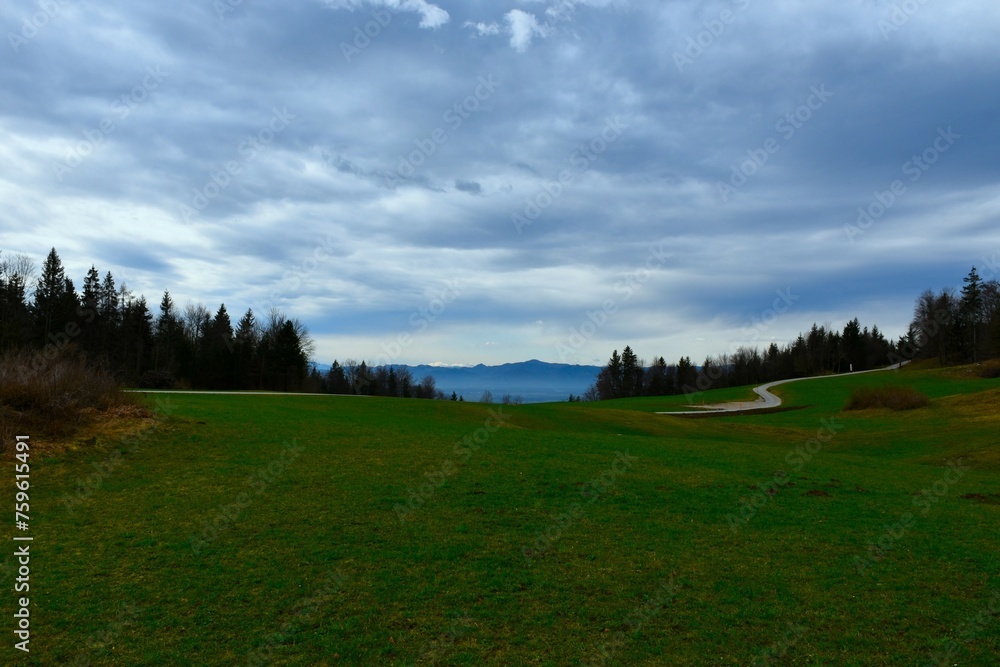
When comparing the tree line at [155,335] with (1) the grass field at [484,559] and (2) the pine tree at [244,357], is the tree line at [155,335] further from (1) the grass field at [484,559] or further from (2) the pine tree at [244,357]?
(1) the grass field at [484,559]

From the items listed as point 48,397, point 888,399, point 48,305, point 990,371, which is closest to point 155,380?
point 48,305

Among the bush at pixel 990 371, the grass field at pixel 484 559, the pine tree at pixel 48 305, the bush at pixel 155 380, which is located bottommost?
the grass field at pixel 484 559

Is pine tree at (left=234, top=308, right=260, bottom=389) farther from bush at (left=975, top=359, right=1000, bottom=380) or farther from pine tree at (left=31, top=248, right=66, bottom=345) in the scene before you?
bush at (left=975, top=359, right=1000, bottom=380)

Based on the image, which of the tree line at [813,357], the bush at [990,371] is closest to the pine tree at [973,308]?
the tree line at [813,357]

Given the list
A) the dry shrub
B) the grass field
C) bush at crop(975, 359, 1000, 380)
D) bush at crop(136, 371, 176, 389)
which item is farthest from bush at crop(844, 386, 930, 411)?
bush at crop(136, 371, 176, 389)

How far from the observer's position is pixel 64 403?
1438 centimetres

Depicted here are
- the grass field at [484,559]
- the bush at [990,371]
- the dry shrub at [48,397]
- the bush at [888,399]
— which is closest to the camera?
the grass field at [484,559]

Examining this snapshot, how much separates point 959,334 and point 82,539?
120 meters

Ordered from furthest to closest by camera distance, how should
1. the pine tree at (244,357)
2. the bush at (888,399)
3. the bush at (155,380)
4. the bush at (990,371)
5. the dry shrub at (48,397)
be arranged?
the pine tree at (244,357) < the bush at (990,371) < the bush at (155,380) < the bush at (888,399) < the dry shrub at (48,397)

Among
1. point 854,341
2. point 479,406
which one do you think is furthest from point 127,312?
point 854,341

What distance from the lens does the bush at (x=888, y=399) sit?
41.5 m

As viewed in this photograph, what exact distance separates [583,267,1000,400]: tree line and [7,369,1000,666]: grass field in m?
99.8

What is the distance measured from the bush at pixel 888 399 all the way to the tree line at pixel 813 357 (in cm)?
6087

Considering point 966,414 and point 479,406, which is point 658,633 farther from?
point 966,414
